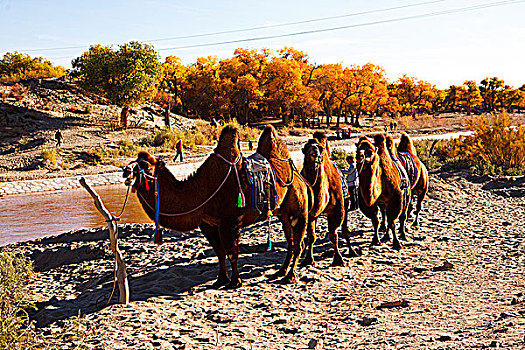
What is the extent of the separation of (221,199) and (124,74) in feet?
111

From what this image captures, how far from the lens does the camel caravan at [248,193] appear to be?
23.7 feet

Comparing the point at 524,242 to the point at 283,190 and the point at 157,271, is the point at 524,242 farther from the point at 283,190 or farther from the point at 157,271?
the point at 157,271

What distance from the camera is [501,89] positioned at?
110438 mm

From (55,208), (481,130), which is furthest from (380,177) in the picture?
(481,130)

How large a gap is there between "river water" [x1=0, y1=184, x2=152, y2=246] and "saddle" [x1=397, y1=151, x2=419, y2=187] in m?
8.30

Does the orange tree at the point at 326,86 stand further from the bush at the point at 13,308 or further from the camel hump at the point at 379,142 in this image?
the bush at the point at 13,308

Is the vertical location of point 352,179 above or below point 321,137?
below

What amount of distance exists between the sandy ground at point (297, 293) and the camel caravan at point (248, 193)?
723mm

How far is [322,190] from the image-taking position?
8750 mm

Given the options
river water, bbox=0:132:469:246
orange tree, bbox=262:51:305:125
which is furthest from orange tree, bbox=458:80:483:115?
river water, bbox=0:132:469:246

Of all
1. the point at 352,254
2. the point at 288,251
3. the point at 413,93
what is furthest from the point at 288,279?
the point at 413,93

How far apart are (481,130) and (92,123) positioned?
2834cm

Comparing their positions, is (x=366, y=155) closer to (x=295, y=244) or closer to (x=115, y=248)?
(x=295, y=244)

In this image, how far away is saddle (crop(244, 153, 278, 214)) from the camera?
776 centimetres
